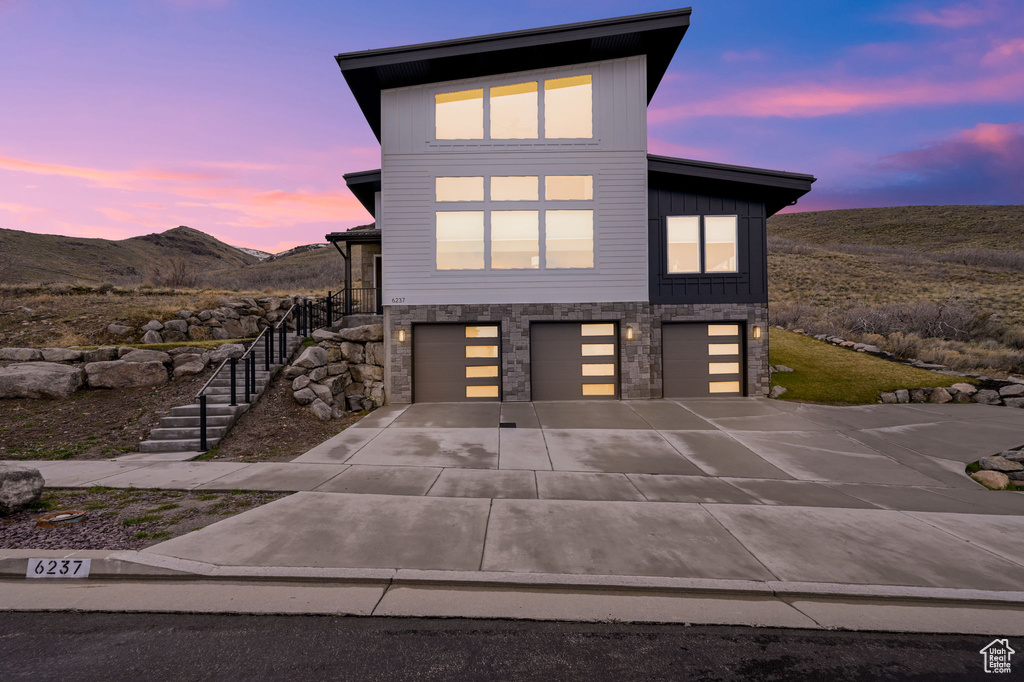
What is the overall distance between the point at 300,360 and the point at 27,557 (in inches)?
303

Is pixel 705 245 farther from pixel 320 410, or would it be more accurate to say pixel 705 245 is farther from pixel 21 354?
pixel 21 354

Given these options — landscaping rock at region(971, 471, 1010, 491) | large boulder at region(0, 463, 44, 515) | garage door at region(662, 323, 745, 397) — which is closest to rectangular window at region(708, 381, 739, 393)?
garage door at region(662, 323, 745, 397)

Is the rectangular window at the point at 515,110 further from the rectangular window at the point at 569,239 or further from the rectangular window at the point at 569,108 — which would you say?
the rectangular window at the point at 569,239

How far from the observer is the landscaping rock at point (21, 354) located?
10.9 meters

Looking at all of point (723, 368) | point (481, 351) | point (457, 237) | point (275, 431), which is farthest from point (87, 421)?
point (723, 368)

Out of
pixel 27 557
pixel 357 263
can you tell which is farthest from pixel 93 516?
pixel 357 263

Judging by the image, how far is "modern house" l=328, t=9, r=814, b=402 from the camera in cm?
1327

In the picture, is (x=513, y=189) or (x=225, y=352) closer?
(x=225, y=352)

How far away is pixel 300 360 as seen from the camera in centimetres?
1185

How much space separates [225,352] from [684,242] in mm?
14446

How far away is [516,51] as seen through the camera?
1272cm

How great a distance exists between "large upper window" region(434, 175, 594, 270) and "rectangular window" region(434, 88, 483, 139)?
4.84 feet

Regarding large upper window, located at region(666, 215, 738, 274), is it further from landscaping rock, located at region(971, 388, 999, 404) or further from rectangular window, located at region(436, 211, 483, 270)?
landscaping rock, located at region(971, 388, 999, 404)

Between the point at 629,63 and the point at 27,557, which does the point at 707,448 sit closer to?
the point at 27,557
